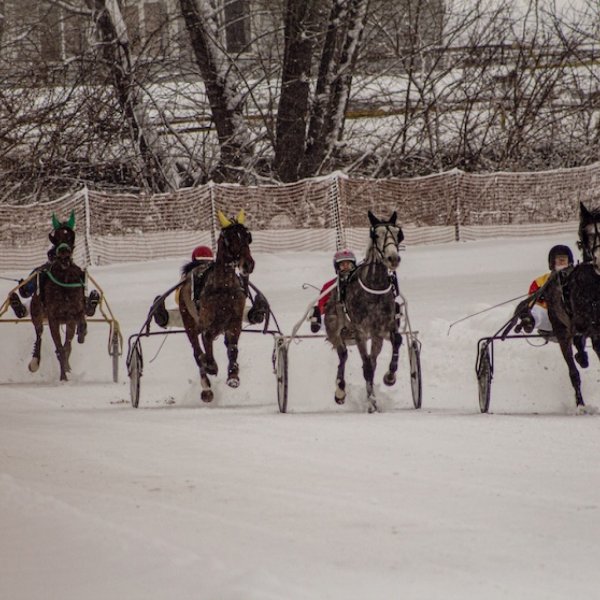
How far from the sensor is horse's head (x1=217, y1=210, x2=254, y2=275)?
1222 centimetres

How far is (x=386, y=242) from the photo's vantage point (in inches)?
460

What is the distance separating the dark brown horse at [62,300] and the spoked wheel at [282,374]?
3.70 meters

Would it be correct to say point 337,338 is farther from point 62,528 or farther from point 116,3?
point 116,3

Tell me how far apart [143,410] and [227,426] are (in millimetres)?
1951

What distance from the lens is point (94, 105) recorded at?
28062 millimetres

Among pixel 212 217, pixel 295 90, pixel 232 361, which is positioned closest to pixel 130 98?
pixel 295 90

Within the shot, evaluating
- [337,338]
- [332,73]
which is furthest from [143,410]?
[332,73]

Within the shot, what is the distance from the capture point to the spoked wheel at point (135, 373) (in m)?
12.9

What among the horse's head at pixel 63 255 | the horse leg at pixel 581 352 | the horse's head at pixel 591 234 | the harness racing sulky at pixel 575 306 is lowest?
the horse leg at pixel 581 352

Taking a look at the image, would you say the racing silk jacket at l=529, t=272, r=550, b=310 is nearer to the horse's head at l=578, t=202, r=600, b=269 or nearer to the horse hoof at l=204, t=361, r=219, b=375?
the horse's head at l=578, t=202, r=600, b=269

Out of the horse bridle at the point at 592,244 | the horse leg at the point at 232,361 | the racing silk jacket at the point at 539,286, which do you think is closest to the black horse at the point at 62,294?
the horse leg at the point at 232,361

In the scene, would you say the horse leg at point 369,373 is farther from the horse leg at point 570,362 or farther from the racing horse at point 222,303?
the horse leg at point 570,362

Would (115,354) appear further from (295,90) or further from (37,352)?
(295,90)

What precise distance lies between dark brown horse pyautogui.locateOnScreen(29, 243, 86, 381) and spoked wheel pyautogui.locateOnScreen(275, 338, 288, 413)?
3.70 m
